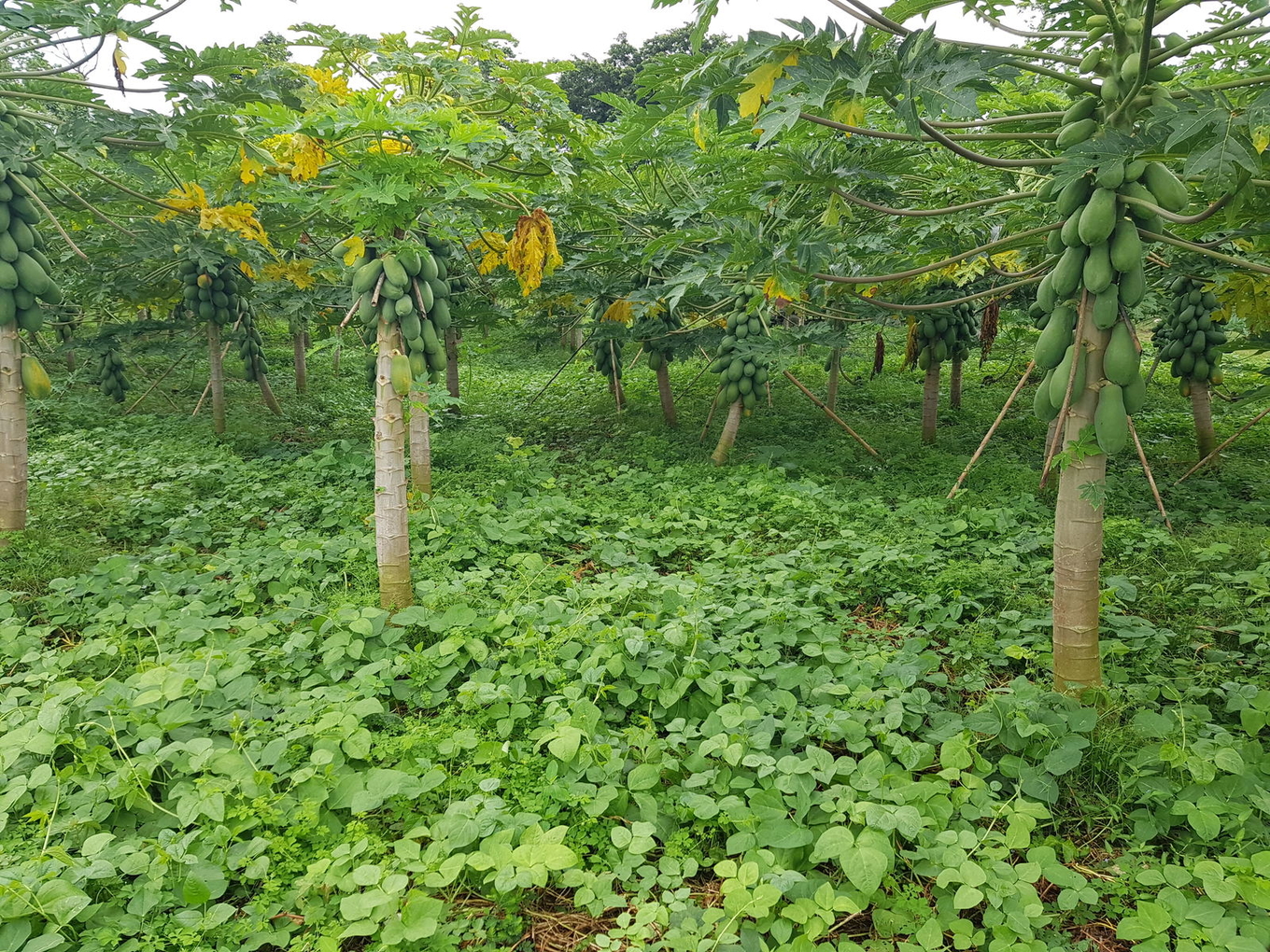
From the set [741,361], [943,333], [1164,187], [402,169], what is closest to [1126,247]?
[1164,187]

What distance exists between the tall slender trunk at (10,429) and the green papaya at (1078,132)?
5488 millimetres

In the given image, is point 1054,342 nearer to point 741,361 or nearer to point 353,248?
point 353,248

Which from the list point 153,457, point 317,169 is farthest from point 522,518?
point 153,457

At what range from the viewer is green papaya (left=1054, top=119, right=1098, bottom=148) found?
2500mm

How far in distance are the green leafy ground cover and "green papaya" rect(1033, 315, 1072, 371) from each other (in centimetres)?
126

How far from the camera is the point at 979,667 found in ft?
9.98

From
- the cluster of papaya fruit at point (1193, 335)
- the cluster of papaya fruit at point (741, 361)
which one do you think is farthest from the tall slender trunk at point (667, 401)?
the cluster of papaya fruit at point (1193, 335)

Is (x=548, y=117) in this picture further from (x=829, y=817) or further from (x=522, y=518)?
(x=829, y=817)

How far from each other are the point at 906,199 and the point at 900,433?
9.25 feet

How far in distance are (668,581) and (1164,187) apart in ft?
8.59

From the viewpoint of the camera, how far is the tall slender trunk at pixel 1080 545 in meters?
2.66

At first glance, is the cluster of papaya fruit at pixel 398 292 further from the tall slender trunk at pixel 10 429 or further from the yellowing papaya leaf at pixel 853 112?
the tall slender trunk at pixel 10 429

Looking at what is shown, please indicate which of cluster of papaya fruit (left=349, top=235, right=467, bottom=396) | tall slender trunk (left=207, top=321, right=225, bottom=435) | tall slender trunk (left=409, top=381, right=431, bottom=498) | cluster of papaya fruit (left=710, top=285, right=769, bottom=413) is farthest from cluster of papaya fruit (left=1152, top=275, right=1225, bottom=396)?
tall slender trunk (left=207, top=321, right=225, bottom=435)

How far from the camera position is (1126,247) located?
97.0 inches
